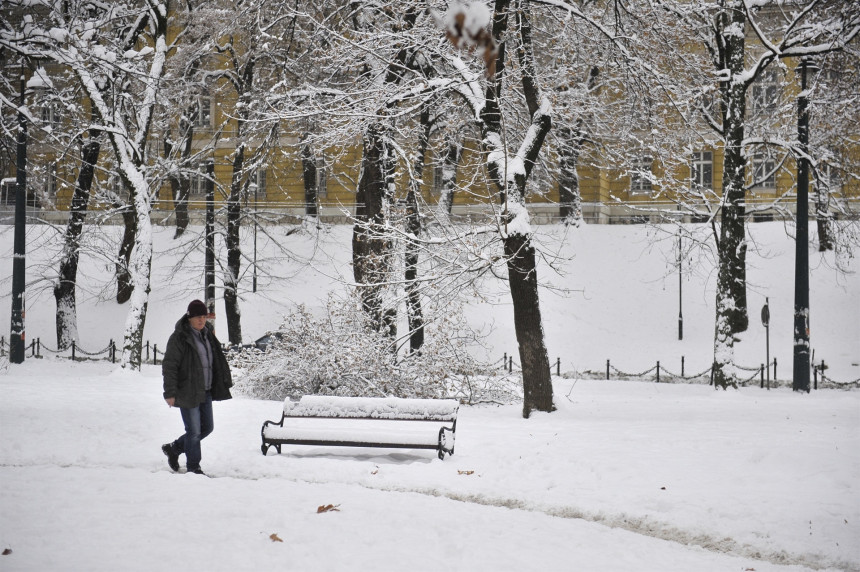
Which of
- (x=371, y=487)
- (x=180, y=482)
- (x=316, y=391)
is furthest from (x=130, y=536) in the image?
(x=316, y=391)

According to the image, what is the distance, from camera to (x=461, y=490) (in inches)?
353

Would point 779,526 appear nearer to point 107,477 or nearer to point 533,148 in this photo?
point 107,477

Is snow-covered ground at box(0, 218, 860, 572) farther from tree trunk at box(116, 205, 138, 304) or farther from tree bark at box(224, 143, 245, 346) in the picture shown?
tree bark at box(224, 143, 245, 346)

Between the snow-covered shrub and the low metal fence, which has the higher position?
the snow-covered shrub

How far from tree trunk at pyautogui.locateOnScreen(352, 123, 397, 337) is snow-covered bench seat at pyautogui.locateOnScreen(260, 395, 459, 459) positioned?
408cm

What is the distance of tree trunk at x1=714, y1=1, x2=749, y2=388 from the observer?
17.4 metres

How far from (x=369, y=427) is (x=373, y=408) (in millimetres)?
446

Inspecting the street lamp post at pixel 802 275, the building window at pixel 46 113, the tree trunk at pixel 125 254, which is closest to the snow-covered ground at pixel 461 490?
the street lamp post at pixel 802 275

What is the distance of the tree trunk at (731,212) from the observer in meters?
17.4

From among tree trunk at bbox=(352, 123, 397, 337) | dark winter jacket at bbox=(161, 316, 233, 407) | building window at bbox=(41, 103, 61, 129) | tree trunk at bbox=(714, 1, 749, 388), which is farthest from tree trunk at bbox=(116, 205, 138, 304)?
tree trunk at bbox=(714, 1, 749, 388)

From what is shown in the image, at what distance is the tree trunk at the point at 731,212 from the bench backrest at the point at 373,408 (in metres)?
8.59

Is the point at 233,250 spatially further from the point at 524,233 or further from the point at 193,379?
the point at 193,379

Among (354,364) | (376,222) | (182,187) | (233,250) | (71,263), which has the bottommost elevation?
(354,364)

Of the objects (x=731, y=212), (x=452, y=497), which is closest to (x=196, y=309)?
(x=452, y=497)
